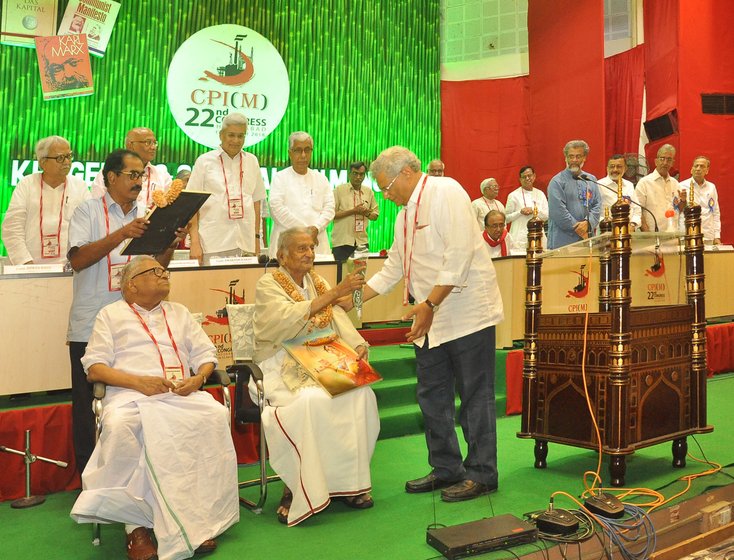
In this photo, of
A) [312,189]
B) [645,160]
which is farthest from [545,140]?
[312,189]

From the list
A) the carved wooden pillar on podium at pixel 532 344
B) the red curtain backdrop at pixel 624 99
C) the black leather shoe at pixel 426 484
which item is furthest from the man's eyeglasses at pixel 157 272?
the red curtain backdrop at pixel 624 99

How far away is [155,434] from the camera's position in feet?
10.1

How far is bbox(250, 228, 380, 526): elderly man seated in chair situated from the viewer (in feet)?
11.4

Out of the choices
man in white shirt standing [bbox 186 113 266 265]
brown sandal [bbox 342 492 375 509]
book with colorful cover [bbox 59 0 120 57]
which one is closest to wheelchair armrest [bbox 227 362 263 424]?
brown sandal [bbox 342 492 375 509]

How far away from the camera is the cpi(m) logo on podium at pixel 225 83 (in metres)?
9.20

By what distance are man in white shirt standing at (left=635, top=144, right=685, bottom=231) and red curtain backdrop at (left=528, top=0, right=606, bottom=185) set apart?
1944mm

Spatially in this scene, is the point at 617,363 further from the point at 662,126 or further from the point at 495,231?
the point at 662,126

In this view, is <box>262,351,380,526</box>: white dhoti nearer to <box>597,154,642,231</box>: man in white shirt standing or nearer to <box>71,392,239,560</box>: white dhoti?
<box>71,392,239,560</box>: white dhoti

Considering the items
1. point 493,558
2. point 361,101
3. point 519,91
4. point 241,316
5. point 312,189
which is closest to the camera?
point 493,558

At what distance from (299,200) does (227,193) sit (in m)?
0.89

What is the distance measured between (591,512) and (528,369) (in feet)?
3.40

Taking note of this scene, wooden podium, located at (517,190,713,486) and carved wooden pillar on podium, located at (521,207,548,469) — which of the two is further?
carved wooden pillar on podium, located at (521,207,548,469)

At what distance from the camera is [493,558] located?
2924mm

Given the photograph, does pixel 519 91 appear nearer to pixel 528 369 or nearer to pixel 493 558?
pixel 528 369
